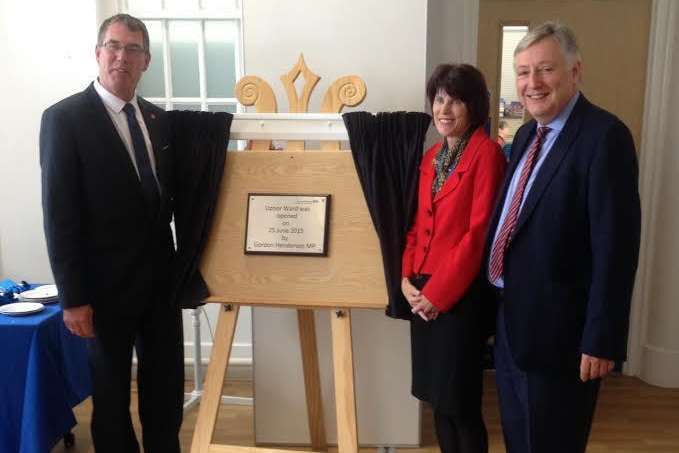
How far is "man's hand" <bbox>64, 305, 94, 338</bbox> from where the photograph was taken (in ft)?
5.48

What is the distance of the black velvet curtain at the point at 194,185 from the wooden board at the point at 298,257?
35 millimetres

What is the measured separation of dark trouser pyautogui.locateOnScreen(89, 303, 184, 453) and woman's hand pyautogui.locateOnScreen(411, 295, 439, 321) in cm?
82

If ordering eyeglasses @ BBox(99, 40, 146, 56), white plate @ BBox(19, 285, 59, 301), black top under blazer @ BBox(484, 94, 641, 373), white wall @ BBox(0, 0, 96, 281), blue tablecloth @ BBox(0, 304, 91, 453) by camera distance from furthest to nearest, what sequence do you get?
white wall @ BBox(0, 0, 96, 281) → white plate @ BBox(19, 285, 59, 301) → blue tablecloth @ BBox(0, 304, 91, 453) → eyeglasses @ BBox(99, 40, 146, 56) → black top under blazer @ BBox(484, 94, 641, 373)

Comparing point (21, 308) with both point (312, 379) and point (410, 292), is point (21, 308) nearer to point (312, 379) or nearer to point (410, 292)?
point (312, 379)

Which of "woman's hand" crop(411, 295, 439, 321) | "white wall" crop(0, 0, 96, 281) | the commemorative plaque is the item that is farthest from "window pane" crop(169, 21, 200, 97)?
"woman's hand" crop(411, 295, 439, 321)

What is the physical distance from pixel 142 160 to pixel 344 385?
922 millimetres

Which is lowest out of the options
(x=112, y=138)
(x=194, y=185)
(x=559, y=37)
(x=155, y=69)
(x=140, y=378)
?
(x=140, y=378)

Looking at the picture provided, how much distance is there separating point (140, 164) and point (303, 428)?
1.31 m

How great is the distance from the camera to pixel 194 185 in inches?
73.0

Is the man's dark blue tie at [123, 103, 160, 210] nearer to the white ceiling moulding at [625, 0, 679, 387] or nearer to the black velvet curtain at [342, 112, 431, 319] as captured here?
the black velvet curtain at [342, 112, 431, 319]

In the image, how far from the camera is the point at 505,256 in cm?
145

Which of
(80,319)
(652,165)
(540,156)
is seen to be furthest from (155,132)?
(652,165)

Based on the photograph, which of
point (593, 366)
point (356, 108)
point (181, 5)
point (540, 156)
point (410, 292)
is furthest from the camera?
point (181, 5)

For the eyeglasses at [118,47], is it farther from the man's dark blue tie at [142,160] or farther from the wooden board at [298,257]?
the wooden board at [298,257]
